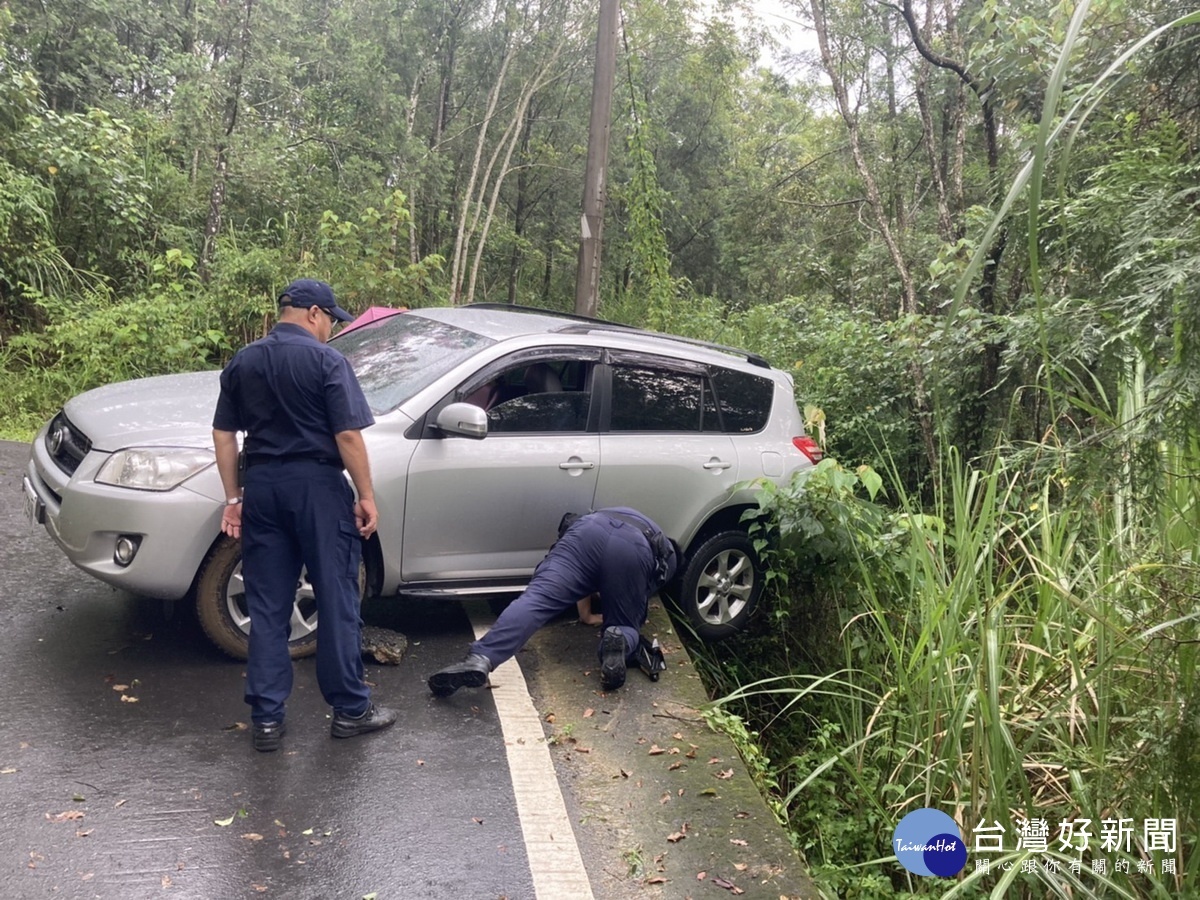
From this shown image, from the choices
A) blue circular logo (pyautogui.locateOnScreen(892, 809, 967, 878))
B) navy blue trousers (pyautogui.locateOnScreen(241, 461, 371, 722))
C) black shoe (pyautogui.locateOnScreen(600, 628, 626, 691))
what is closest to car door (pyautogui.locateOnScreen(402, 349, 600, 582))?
black shoe (pyautogui.locateOnScreen(600, 628, 626, 691))

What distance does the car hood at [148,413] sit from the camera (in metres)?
4.32

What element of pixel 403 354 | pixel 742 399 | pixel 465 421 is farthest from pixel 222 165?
pixel 465 421

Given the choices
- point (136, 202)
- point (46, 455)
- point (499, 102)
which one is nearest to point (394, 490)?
point (46, 455)

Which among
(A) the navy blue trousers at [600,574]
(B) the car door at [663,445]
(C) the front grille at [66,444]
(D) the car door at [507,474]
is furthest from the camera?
(B) the car door at [663,445]

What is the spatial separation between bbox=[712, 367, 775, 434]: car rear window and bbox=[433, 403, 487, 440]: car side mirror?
191 cm

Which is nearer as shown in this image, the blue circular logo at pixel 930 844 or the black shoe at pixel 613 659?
the blue circular logo at pixel 930 844

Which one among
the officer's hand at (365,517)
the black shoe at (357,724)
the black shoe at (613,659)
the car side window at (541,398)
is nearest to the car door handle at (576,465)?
the car side window at (541,398)

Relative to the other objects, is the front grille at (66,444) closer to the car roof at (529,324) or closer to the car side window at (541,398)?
the car side window at (541,398)

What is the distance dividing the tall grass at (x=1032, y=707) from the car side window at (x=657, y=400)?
1481 mm

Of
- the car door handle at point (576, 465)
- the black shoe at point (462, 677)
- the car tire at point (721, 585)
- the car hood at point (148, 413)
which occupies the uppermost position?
the car hood at point (148, 413)

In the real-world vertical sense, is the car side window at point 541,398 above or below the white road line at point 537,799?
above

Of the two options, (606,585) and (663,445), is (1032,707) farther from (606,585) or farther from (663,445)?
(663,445)

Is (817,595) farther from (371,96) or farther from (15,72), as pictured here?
(371,96)

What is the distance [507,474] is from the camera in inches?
198
